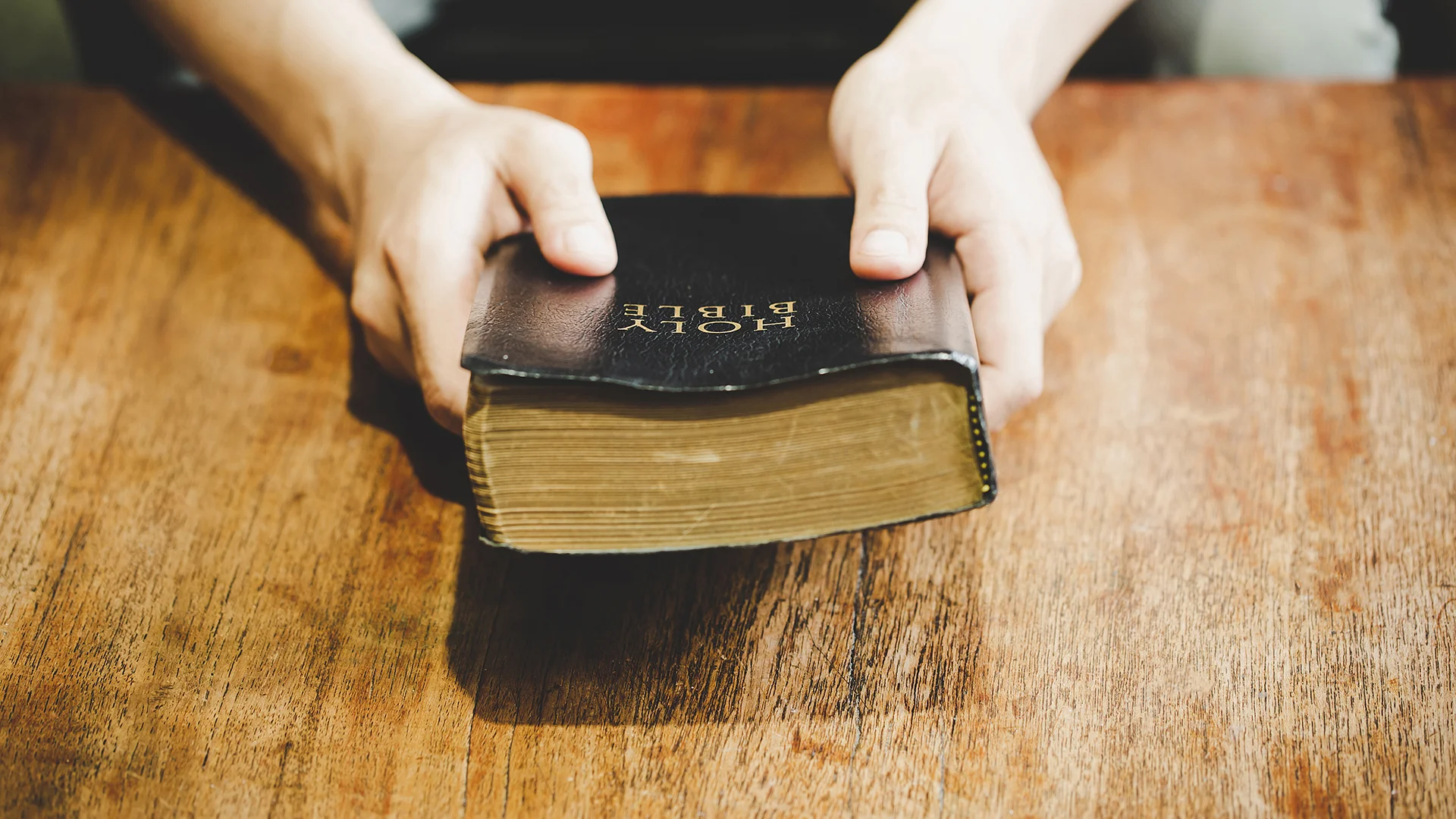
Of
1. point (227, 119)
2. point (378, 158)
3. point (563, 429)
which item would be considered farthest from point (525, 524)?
point (227, 119)

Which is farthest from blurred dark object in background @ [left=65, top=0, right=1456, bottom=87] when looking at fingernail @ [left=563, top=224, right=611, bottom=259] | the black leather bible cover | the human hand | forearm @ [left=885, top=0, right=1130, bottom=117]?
fingernail @ [left=563, top=224, right=611, bottom=259]

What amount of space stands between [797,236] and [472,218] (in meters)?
0.25

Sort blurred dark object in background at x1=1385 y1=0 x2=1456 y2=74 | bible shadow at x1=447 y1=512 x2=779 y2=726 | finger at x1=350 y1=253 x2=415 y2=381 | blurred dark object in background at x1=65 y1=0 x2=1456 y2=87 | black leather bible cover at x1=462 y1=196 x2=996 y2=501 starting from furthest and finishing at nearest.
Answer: blurred dark object in background at x1=65 y1=0 x2=1456 y2=87
blurred dark object in background at x1=1385 y1=0 x2=1456 y2=74
finger at x1=350 y1=253 x2=415 y2=381
bible shadow at x1=447 y1=512 x2=779 y2=726
black leather bible cover at x1=462 y1=196 x2=996 y2=501

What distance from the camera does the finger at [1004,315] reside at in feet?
2.38

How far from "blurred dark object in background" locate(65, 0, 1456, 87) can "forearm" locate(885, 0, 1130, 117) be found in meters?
0.42

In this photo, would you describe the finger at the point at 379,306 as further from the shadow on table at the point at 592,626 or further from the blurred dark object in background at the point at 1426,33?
the blurred dark object in background at the point at 1426,33

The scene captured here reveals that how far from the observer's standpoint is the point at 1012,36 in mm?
921

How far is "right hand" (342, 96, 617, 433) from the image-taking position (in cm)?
72

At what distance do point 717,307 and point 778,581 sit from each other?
22 centimetres

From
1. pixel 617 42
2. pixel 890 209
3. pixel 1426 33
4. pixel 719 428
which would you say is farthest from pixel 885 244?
pixel 1426 33

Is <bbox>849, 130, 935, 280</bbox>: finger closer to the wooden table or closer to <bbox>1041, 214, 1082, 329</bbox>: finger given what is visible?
<bbox>1041, 214, 1082, 329</bbox>: finger

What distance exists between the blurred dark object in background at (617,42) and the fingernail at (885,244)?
2.57 feet

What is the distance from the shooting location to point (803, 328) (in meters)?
0.62

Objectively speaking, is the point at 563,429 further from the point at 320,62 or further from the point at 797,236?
the point at 320,62
